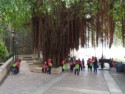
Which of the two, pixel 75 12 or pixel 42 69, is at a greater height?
pixel 75 12

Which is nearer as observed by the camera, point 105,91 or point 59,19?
point 105,91

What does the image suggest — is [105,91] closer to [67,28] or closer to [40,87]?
[40,87]

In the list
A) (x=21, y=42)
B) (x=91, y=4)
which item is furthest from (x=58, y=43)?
(x=21, y=42)

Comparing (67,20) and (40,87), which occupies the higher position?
(67,20)

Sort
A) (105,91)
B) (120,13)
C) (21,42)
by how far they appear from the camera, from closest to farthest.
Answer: (105,91) → (120,13) → (21,42)

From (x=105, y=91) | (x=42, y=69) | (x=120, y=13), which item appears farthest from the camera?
(x=42, y=69)

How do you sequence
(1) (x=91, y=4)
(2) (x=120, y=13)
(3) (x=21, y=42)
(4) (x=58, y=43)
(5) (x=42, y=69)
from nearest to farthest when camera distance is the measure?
(2) (x=120, y=13) < (1) (x=91, y=4) < (5) (x=42, y=69) < (4) (x=58, y=43) < (3) (x=21, y=42)

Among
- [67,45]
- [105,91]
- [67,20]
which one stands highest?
[67,20]

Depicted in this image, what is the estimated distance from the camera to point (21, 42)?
150ft

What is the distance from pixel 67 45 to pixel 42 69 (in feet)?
11.5

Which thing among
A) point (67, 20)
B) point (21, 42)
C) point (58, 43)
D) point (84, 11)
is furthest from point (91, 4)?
point (21, 42)

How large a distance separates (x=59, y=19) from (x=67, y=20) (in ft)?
2.08

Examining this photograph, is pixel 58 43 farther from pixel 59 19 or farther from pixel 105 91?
pixel 105 91

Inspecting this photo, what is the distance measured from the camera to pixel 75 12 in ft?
82.6
